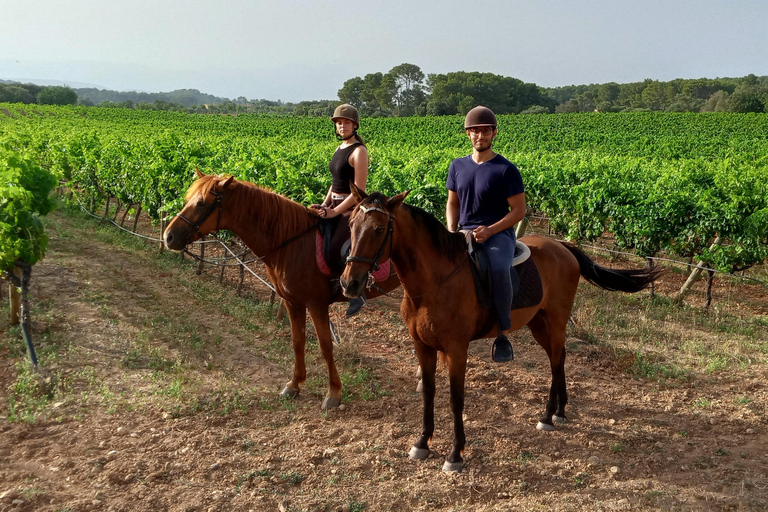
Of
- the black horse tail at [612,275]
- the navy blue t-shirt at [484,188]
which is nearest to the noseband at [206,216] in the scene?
the navy blue t-shirt at [484,188]

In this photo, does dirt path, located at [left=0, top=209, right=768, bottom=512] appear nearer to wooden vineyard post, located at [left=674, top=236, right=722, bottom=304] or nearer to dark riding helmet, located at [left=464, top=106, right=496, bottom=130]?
dark riding helmet, located at [left=464, top=106, right=496, bottom=130]

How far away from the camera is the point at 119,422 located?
5.12 m

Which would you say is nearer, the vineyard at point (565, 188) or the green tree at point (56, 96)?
the vineyard at point (565, 188)

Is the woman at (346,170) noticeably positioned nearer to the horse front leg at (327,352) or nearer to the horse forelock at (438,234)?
the horse front leg at (327,352)

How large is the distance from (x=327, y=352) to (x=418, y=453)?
1467 millimetres

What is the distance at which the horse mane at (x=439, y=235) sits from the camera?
4117 millimetres

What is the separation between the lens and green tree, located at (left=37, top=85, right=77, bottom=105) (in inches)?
3814

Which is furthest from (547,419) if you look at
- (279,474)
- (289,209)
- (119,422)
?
(119,422)

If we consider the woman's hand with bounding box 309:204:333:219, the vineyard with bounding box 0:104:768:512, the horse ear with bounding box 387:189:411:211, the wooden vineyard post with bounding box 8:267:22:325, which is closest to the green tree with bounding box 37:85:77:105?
the vineyard with bounding box 0:104:768:512

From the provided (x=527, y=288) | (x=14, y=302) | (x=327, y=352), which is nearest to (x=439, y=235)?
(x=527, y=288)

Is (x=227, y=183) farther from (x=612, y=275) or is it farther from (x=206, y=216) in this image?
(x=612, y=275)

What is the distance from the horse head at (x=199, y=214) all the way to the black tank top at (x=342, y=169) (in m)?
1.06

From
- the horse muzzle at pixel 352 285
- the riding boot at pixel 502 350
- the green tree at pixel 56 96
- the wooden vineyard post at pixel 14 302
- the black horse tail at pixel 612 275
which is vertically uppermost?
the green tree at pixel 56 96

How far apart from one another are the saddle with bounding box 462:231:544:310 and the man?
5cm
